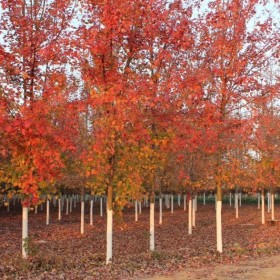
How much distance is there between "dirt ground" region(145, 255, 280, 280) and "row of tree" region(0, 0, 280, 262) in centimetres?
267

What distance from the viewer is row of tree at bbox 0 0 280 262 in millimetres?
11664

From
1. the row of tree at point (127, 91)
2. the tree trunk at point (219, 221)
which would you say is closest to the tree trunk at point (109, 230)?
the row of tree at point (127, 91)

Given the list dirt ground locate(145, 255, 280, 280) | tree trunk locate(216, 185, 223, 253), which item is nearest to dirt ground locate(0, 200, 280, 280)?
dirt ground locate(145, 255, 280, 280)

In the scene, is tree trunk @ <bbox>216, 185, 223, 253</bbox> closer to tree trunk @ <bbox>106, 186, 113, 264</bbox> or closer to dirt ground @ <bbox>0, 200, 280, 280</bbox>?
dirt ground @ <bbox>0, 200, 280, 280</bbox>

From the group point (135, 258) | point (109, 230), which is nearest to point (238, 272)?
point (135, 258)

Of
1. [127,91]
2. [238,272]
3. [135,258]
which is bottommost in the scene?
[135,258]

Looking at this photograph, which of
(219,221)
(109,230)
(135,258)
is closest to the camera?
(109,230)

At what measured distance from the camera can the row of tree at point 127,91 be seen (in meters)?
11.7

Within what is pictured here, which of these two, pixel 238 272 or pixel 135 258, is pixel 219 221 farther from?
pixel 238 272

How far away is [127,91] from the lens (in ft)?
38.7

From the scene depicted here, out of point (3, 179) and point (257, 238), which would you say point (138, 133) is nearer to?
point (3, 179)

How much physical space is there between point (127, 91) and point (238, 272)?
5400 mm

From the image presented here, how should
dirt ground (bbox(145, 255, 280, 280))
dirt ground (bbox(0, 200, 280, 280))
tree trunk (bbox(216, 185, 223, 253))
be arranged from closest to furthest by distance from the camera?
dirt ground (bbox(145, 255, 280, 280))
dirt ground (bbox(0, 200, 280, 280))
tree trunk (bbox(216, 185, 223, 253))

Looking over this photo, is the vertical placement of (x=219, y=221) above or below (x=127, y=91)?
below
